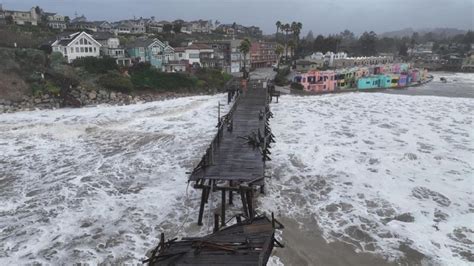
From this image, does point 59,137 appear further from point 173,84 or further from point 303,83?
point 303,83

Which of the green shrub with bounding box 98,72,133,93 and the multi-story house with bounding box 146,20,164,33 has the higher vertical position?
the multi-story house with bounding box 146,20,164,33

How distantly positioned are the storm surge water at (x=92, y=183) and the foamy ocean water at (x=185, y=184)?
7 cm

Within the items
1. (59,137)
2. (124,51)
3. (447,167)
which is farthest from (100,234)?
(124,51)

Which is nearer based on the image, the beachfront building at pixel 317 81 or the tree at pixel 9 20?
the beachfront building at pixel 317 81

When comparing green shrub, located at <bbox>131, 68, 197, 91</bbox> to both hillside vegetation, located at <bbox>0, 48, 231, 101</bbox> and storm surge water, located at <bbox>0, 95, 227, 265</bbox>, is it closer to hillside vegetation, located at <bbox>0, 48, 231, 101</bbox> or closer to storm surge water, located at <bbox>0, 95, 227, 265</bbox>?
hillside vegetation, located at <bbox>0, 48, 231, 101</bbox>

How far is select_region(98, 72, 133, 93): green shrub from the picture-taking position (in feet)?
147

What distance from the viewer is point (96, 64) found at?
1922 inches

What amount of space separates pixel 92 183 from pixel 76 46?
3891cm

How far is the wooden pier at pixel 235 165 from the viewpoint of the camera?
14758 mm

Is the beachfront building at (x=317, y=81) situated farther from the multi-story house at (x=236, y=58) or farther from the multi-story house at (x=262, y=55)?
the multi-story house at (x=262, y=55)

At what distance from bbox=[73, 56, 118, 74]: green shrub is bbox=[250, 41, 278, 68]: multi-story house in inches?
1377

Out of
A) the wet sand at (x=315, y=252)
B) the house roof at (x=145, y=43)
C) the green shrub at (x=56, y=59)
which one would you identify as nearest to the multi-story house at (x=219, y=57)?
the house roof at (x=145, y=43)

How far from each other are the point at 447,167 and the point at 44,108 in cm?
4012

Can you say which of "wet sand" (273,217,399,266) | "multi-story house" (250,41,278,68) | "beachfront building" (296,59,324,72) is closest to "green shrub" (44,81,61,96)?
"wet sand" (273,217,399,266)
